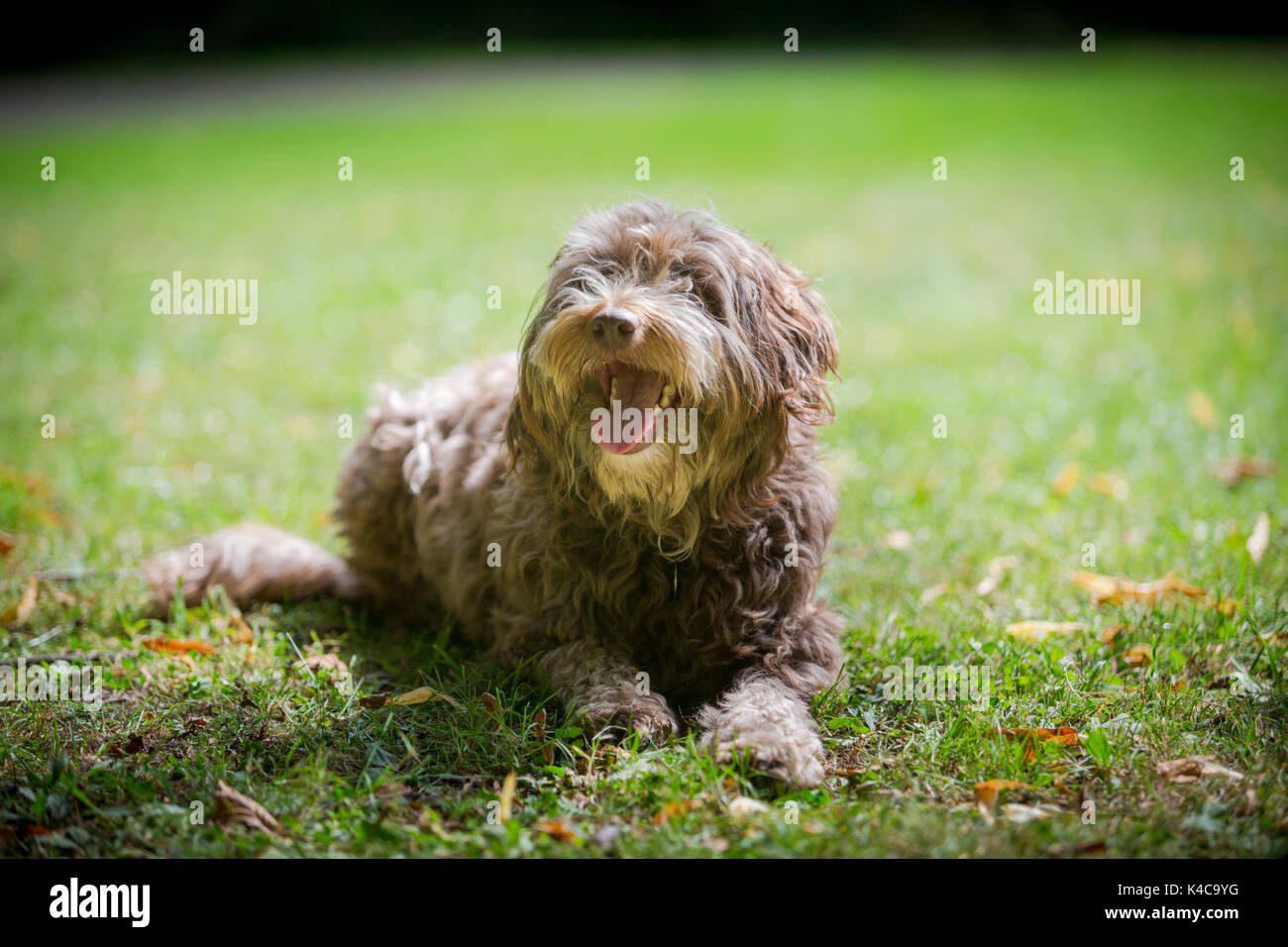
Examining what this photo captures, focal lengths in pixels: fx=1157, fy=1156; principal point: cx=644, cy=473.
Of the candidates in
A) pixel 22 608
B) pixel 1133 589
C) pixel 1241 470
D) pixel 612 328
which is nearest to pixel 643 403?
pixel 612 328

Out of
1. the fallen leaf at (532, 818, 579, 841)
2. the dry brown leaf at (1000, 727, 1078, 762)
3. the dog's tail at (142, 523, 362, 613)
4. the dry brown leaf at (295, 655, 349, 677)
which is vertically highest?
the dog's tail at (142, 523, 362, 613)

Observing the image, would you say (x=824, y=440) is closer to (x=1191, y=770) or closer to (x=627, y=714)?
(x=627, y=714)

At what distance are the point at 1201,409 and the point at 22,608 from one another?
20.8 feet

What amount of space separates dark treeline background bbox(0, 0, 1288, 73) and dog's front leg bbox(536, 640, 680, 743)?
22.6 metres

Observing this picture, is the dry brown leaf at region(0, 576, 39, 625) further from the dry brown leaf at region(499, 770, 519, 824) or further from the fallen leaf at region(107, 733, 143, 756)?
the dry brown leaf at region(499, 770, 519, 824)

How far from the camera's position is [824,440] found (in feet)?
22.3


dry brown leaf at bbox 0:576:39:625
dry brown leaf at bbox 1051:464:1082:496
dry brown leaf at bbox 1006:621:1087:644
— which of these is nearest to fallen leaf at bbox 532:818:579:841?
dry brown leaf at bbox 1006:621:1087:644

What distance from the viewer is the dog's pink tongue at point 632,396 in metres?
3.72

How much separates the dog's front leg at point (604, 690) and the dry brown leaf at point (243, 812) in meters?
1.02

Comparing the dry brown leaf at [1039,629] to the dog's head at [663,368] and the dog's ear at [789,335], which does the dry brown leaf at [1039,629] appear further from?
the dog's head at [663,368]

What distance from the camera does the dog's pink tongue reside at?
12.2 ft

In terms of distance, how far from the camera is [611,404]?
378 centimetres
